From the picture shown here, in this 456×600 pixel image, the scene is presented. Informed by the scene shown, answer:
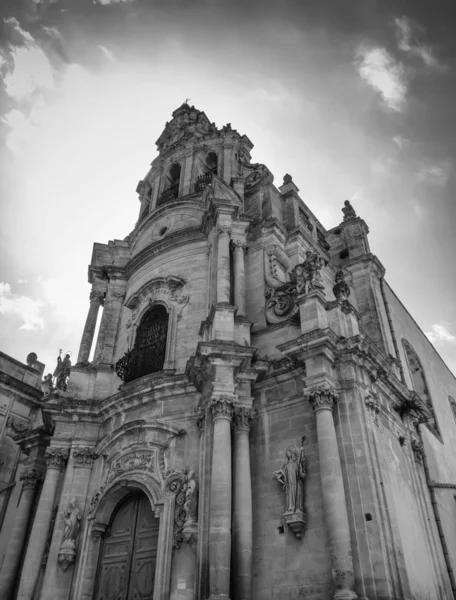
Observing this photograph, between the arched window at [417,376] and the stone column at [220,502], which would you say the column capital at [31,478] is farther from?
the arched window at [417,376]

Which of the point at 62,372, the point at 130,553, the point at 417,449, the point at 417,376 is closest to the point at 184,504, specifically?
the point at 130,553

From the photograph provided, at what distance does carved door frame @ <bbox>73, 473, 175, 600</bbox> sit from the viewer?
37.0 feet

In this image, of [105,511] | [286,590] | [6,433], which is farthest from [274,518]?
[6,433]

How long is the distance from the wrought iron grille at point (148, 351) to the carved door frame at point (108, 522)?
3406 mm

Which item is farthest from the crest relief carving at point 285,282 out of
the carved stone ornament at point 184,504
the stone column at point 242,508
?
the carved stone ornament at point 184,504

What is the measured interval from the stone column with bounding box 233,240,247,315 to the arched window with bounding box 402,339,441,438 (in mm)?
8917

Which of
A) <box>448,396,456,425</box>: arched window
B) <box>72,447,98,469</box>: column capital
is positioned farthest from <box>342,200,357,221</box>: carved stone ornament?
<box>72,447,98,469</box>: column capital

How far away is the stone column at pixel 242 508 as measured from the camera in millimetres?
9945

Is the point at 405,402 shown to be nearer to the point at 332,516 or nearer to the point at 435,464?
the point at 435,464

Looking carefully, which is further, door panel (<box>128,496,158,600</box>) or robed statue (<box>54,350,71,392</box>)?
robed statue (<box>54,350,71,392</box>)

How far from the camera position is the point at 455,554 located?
1391 cm

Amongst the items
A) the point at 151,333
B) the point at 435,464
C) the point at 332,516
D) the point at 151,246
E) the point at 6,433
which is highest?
the point at 151,246

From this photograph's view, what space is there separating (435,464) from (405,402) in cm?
357

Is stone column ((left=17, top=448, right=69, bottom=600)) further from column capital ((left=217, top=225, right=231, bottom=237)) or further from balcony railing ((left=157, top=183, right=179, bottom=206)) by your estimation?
balcony railing ((left=157, top=183, right=179, bottom=206))
